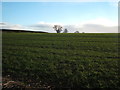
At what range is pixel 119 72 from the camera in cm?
909

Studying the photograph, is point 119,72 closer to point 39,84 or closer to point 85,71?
point 85,71

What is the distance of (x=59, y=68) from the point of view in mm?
10016

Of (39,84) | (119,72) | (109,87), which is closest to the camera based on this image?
(109,87)

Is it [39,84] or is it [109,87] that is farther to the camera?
[39,84]

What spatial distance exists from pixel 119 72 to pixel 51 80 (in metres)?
5.12

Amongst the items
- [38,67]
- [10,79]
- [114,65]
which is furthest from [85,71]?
[10,79]

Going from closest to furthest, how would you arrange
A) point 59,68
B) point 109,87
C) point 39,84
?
→ point 109,87 < point 39,84 < point 59,68

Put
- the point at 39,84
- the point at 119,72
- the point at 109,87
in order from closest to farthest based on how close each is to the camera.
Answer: the point at 109,87 < the point at 39,84 < the point at 119,72

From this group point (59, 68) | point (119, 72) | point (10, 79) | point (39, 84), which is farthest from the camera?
point (59, 68)

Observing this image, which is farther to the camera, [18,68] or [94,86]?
[18,68]

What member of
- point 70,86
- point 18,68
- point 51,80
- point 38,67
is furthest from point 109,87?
point 18,68

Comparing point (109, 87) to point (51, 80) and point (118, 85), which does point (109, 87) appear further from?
point (51, 80)

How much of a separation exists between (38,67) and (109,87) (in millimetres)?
5752

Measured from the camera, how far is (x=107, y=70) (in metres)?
9.34
